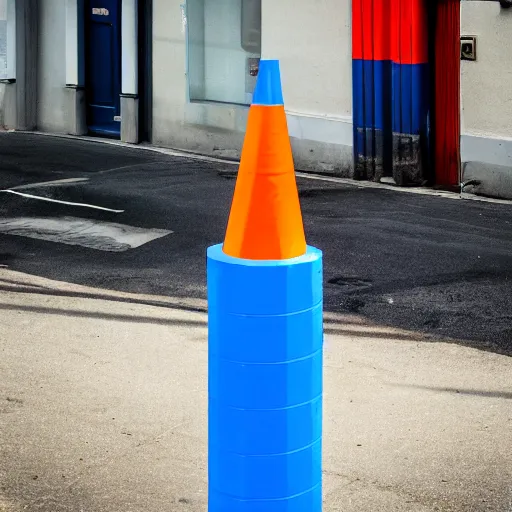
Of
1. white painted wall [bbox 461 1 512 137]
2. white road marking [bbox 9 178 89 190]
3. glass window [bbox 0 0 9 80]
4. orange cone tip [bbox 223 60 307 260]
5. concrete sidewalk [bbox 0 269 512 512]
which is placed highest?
glass window [bbox 0 0 9 80]

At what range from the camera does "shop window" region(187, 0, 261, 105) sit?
17094 millimetres

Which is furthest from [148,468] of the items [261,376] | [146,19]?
[146,19]

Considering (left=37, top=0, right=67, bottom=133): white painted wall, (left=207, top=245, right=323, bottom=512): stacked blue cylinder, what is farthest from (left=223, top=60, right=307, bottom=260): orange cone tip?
(left=37, top=0, right=67, bottom=133): white painted wall

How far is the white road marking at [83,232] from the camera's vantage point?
11078mm

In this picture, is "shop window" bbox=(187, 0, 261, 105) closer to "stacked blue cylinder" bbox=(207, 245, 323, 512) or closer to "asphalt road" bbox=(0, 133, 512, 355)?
"asphalt road" bbox=(0, 133, 512, 355)

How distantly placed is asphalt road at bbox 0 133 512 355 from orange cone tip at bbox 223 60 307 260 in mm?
4217

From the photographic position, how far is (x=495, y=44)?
1349 centimetres

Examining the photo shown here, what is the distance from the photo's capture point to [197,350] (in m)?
7.67

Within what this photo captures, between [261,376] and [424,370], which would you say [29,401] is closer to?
[424,370]

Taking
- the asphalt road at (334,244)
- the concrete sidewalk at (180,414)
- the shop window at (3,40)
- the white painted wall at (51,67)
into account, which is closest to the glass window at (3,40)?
the shop window at (3,40)

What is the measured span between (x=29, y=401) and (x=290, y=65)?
33.7 feet

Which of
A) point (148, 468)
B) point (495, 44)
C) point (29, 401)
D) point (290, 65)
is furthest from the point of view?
point (290, 65)

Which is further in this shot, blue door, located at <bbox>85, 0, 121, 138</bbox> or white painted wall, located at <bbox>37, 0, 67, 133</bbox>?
white painted wall, located at <bbox>37, 0, 67, 133</bbox>

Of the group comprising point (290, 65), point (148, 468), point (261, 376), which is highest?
point (290, 65)
